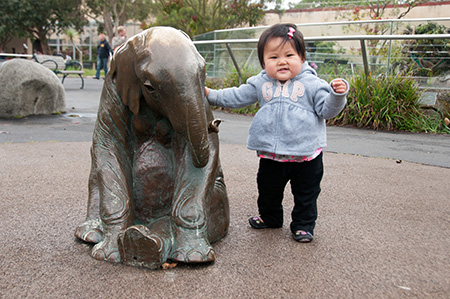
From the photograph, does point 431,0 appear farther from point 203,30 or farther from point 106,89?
point 106,89

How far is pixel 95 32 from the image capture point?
5181cm

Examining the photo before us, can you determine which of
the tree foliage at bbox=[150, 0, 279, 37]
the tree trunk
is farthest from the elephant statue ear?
the tree trunk

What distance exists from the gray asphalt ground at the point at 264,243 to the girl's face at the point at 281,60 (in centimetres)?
107

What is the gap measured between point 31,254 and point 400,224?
2529mm

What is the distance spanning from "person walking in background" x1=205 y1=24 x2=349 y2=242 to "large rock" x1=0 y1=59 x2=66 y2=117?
6.14 meters

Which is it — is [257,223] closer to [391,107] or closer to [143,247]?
[143,247]

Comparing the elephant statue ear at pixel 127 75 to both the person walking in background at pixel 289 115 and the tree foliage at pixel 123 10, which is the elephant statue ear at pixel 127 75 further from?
the tree foliage at pixel 123 10

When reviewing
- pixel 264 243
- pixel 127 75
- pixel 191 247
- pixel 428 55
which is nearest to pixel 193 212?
pixel 191 247

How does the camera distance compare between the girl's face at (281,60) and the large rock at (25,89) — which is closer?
the girl's face at (281,60)

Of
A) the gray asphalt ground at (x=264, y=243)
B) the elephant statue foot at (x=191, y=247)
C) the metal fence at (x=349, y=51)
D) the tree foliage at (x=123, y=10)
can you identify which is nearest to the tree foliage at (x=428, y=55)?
the metal fence at (x=349, y=51)

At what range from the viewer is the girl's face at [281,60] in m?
2.64

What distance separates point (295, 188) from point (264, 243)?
17.7 inches

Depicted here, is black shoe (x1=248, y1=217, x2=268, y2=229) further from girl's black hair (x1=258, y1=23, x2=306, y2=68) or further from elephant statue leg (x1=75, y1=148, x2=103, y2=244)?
girl's black hair (x1=258, y1=23, x2=306, y2=68)

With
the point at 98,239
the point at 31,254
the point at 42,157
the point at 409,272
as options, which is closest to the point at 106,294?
the point at 98,239
